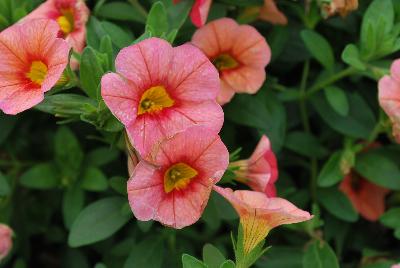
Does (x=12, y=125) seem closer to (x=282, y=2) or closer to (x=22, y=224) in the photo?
(x=22, y=224)

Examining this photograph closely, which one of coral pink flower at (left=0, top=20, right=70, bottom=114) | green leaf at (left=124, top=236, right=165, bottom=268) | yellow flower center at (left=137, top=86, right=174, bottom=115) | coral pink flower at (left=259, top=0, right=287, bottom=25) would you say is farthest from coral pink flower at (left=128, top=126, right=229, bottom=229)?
coral pink flower at (left=259, top=0, right=287, bottom=25)

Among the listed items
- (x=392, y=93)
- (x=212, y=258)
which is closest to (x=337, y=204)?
(x=392, y=93)

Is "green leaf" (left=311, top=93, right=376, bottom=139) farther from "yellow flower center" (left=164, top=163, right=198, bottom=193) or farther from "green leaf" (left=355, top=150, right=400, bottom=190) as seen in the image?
"yellow flower center" (left=164, top=163, right=198, bottom=193)

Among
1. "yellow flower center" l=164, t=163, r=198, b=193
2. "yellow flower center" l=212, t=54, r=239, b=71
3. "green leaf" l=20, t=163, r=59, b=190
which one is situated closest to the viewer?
"yellow flower center" l=164, t=163, r=198, b=193

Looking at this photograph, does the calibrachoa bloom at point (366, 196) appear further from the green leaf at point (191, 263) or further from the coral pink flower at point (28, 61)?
the coral pink flower at point (28, 61)

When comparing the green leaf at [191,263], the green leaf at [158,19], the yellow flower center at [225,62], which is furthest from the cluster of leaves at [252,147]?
the green leaf at [191,263]

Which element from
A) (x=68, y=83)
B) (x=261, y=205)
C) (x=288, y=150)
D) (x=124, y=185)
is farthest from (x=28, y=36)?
(x=288, y=150)

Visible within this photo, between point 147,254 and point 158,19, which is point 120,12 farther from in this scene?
point 147,254
